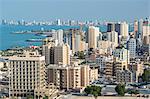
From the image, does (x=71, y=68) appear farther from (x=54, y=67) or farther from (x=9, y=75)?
(x=9, y=75)

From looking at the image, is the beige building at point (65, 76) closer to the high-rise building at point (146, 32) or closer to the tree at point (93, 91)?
the tree at point (93, 91)

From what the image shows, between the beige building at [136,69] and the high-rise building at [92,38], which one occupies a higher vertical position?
the high-rise building at [92,38]

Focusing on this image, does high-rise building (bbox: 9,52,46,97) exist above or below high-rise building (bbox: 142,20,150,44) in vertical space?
below

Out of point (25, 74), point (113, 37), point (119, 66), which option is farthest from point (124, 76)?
point (113, 37)

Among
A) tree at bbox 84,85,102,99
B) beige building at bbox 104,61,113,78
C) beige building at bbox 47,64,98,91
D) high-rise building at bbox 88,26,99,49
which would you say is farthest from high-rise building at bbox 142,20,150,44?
tree at bbox 84,85,102,99

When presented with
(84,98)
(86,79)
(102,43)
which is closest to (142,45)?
(102,43)

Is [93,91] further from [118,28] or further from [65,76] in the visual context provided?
[118,28]

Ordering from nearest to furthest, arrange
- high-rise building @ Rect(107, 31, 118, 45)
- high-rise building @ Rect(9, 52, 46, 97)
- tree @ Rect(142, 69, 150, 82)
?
high-rise building @ Rect(9, 52, 46, 97)
tree @ Rect(142, 69, 150, 82)
high-rise building @ Rect(107, 31, 118, 45)

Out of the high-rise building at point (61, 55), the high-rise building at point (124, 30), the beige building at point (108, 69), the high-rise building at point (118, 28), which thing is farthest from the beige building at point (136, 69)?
the high-rise building at point (118, 28)

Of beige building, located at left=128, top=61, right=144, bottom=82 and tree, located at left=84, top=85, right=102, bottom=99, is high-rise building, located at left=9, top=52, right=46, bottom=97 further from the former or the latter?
beige building, located at left=128, top=61, right=144, bottom=82
